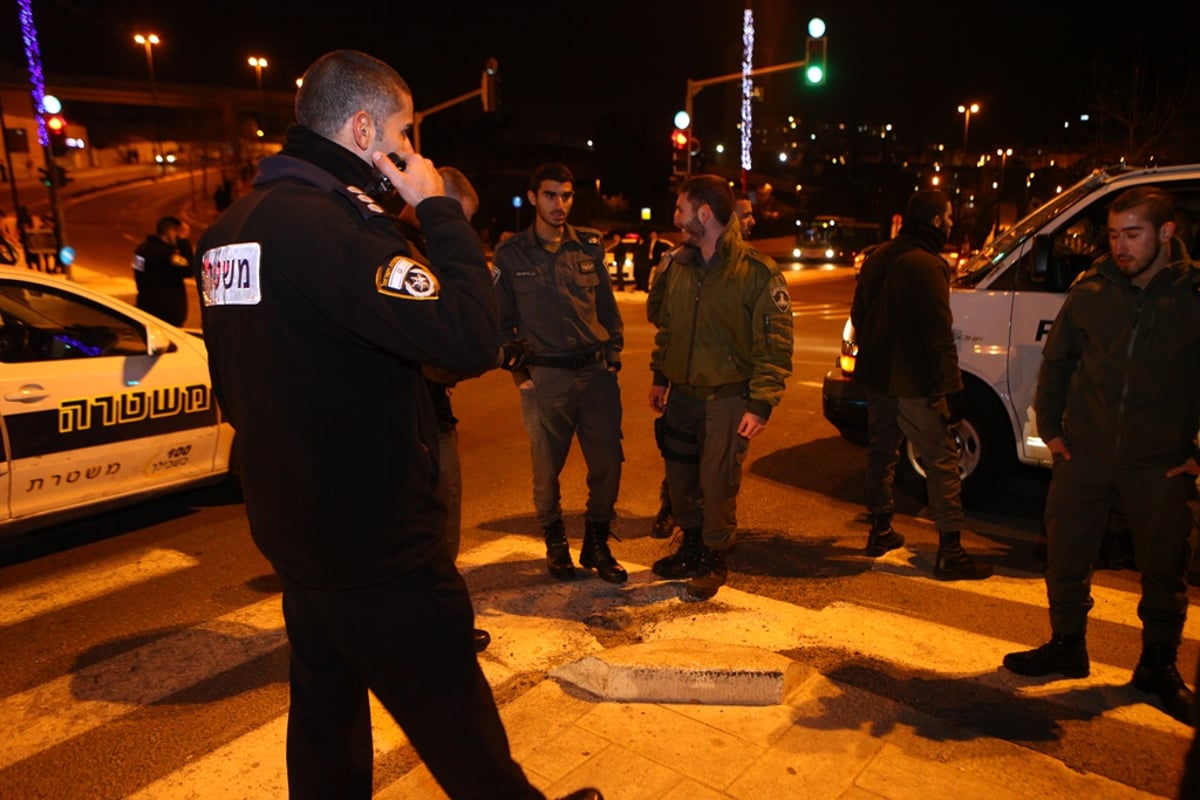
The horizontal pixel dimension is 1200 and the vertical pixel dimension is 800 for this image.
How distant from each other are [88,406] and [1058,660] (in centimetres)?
499

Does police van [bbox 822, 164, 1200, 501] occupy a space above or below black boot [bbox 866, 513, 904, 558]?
above

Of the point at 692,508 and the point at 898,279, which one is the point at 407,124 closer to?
the point at 692,508

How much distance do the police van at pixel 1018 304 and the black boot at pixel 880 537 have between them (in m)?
1.00

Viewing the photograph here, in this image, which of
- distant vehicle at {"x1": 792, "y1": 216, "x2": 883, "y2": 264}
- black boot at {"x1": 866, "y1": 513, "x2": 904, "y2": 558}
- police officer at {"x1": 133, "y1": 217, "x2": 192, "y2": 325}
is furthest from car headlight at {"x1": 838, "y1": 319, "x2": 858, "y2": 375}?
distant vehicle at {"x1": 792, "y1": 216, "x2": 883, "y2": 264}

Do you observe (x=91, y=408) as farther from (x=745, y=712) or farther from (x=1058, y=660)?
(x=1058, y=660)

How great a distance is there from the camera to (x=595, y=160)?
80125 millimetres

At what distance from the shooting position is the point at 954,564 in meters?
4.67

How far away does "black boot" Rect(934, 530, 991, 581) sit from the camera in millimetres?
4664

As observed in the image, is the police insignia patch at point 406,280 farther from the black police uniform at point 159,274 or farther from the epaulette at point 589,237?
the black police uniform at point 159,274

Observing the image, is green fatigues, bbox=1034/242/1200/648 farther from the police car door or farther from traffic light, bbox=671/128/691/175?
traffic light, bbox=671/128/691/175

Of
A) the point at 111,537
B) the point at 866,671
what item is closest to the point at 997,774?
the point at 866,671

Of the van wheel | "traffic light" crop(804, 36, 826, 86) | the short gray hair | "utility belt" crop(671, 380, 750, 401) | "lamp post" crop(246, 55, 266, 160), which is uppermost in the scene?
"lamp post" crop(246, 55, 266, 160)

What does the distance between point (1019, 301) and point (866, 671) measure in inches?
115

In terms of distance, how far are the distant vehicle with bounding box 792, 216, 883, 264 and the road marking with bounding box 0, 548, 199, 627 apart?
31967mm
